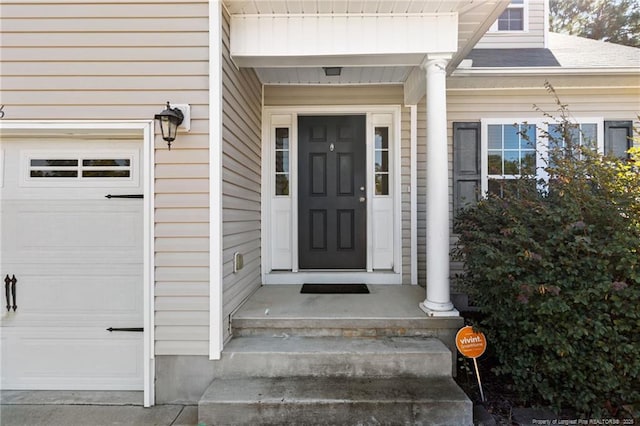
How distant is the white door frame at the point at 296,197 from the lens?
11.9ft

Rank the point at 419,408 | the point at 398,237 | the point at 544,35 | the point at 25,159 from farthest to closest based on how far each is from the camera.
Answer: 1. the point at 544,35
2. the point at 398,237
3. the point at 25,159
4. the point at 419,408

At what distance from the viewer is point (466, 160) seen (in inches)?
149

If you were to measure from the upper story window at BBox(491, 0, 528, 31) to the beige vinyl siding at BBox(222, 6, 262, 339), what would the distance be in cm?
361

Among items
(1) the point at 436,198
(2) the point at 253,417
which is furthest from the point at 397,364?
(1) the point at 436,198

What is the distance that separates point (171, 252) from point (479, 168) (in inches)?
130

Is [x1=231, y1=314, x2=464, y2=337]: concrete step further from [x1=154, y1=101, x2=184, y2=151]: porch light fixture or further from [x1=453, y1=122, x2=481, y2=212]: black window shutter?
[x1=453, y1=122, x2=481, y2=212]: black window shutter

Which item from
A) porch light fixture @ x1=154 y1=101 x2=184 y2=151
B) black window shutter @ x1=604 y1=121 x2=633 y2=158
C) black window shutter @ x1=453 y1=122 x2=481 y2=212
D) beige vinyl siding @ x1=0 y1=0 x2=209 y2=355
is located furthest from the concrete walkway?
black window shutter @ x1=604 y1=121 x2=633 y2=158

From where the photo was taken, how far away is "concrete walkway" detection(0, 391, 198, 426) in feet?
6.88

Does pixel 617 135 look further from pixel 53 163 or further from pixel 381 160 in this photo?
pixel 53 163

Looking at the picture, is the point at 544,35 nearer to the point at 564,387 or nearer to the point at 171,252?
the point at 564,387

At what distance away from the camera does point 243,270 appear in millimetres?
2936

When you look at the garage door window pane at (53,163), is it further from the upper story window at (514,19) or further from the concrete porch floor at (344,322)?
the upper story window at (514,19)

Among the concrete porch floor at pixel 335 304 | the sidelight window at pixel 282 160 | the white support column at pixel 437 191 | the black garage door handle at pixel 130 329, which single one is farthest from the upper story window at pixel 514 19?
the black garage door handle at pixel 130 329

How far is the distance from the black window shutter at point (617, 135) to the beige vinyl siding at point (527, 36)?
4.96 feet
